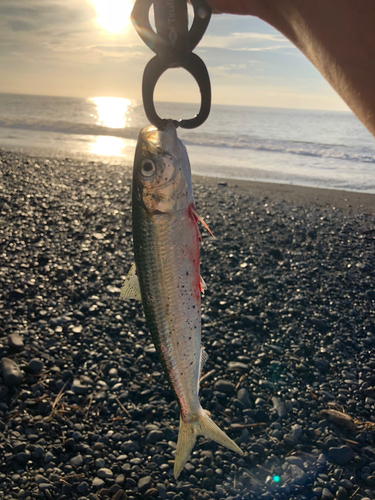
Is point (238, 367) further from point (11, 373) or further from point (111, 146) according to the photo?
point (111, 146)

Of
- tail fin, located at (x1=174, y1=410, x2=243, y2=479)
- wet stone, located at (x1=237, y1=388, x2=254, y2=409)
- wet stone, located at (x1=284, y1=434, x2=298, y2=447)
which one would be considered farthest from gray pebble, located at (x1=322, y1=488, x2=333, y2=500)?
tail fin, located at (x1=174, y1=410, x2=243, y2=479)

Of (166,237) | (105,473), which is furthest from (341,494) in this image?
(166,237)

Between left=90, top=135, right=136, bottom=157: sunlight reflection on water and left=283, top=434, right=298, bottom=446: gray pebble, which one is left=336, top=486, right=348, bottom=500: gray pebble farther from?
left=90, top=135, right=136, bottom=157: sunlight reflection on water

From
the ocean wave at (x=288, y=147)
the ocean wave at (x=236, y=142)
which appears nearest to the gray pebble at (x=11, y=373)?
the ocean wave at (x=236, y=142)

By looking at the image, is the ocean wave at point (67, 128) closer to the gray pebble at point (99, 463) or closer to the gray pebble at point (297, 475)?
the gray pebble at point (99, 463)

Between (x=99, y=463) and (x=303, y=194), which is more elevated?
(x=303, y=194)

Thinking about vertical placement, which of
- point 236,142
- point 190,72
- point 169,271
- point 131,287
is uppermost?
point 236,142
